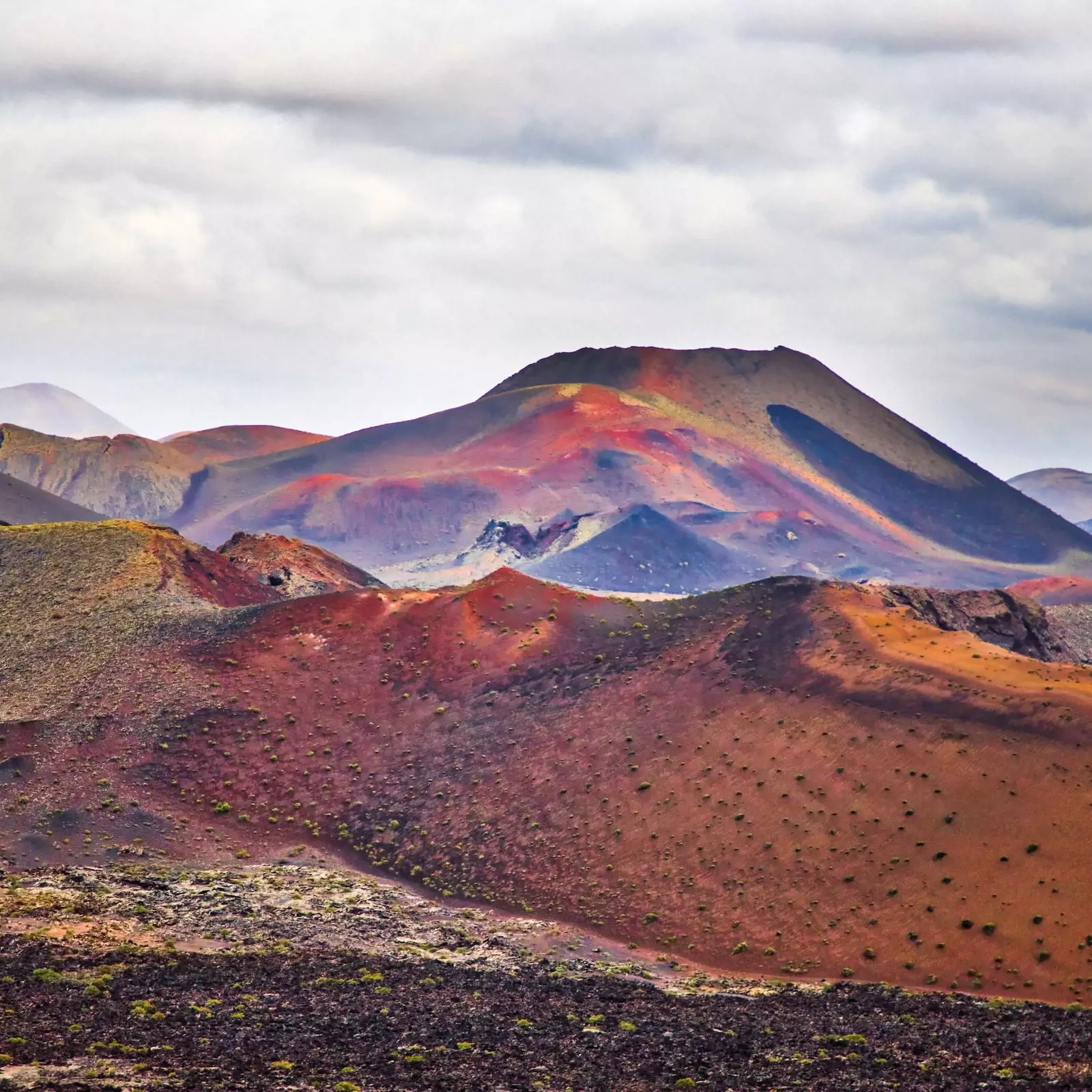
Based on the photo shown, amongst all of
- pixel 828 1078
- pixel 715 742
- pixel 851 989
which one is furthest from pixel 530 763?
pixel 828 1078

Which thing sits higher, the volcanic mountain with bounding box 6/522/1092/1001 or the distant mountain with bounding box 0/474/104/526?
the distant mountain with bounding box 0/474/104/526

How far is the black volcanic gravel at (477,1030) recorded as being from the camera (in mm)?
35062

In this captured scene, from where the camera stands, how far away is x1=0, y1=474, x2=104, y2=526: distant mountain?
474 feet

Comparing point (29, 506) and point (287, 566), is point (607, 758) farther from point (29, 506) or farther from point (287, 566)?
point (29, 506)

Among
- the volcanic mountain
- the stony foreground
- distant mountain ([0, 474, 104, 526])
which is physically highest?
distant mountain ([0, 474, 104, 526])

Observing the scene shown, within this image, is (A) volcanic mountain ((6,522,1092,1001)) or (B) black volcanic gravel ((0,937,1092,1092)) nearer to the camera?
(B) black volcanic gravel ((0,937,1092,1092))

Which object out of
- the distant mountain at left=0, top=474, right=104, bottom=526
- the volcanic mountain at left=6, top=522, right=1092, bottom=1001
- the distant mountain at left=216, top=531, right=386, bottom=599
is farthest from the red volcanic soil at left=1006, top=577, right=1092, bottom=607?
the volcanic mountain at left=6, top=522, right=1092, bottom=1001

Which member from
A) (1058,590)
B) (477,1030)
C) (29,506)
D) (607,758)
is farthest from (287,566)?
(1058,590)

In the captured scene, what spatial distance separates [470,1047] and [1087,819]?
980 inches

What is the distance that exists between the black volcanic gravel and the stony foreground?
8cm

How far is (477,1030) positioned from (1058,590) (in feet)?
494

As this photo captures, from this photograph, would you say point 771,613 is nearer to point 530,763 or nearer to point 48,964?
point 530,763

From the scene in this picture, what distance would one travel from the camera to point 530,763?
2584 inches

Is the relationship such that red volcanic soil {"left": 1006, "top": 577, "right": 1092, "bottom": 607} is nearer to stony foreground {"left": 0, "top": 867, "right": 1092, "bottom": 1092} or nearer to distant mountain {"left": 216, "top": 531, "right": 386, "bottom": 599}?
distant mountain {"left": 216, "top": 531, "right": 386, "bottom": 599}
